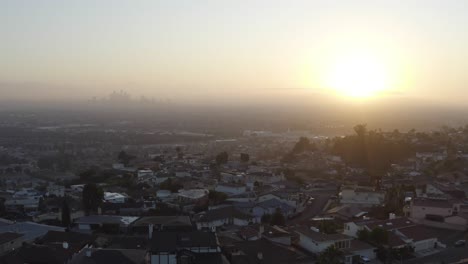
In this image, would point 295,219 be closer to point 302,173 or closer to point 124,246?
point 124,246

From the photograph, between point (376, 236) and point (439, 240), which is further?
point (439, 240)

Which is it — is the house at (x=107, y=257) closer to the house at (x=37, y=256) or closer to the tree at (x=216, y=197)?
the house at (x=37, y=256)

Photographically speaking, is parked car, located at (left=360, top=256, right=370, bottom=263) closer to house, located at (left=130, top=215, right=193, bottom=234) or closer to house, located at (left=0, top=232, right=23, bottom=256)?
house, located at (left=130, top=215, right=193, bottom=234)

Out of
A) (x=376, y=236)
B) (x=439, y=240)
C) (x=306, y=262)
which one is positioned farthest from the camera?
(x=439, y=240)

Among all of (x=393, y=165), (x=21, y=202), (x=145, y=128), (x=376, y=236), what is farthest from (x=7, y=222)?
(x=145, y=128)

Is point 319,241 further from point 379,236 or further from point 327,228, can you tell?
point 379,236

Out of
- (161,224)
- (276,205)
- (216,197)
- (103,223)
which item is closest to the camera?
(161,224)

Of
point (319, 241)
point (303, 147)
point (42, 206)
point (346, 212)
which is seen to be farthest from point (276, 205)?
point (303, 147)

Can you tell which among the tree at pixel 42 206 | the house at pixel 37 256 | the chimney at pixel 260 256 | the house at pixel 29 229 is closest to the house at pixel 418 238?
the chimney at pixel 260 256
